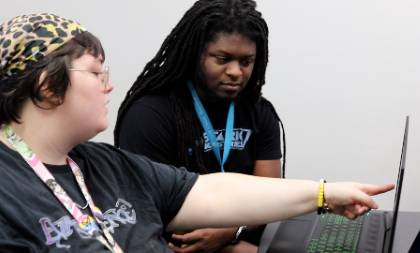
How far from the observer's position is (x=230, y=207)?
1450mm

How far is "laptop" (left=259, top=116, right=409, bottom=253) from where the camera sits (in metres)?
1.47

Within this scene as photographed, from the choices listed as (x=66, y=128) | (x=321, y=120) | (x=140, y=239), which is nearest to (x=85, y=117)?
(x=66, y=128)

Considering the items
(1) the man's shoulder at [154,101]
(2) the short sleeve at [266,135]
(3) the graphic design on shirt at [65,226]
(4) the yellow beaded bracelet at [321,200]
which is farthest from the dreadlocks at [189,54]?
(3) the graphic design on shirt at [65,226]

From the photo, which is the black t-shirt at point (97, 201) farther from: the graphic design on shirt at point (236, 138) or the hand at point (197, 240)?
the graphic design on shirt at point (236, 138)

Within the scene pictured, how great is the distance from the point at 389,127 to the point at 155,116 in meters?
1.03

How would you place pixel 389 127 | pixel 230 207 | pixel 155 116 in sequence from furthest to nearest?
pixel 389 127
pixel 155 116
pixel 230 207

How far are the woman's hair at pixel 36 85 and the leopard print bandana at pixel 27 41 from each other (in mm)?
11

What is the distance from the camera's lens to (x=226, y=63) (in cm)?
177

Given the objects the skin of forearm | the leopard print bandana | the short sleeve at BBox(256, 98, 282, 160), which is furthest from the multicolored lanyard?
the short sleeve at BBox(256, 98, 282, 160)

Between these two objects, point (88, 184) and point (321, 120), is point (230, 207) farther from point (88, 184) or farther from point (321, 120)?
point (321, 120)

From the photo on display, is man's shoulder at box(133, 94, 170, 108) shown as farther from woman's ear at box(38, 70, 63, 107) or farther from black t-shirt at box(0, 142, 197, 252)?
woman's ear at box(38, 70, 63, 107)

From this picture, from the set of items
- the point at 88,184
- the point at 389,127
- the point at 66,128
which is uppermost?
the point at 66,128

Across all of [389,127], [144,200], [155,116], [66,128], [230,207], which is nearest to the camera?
[66,128]

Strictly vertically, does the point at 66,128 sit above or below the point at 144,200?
above
